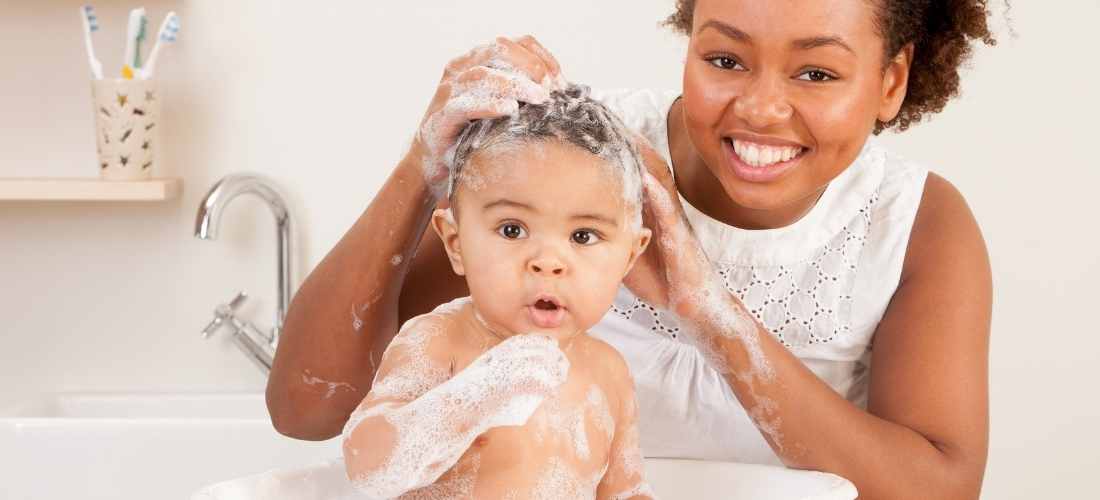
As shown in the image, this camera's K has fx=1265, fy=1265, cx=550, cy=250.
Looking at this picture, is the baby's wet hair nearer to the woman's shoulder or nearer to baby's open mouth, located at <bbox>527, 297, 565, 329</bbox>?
baby's open mouth, located at <bbox>527, 297, 565, 329</bbox>

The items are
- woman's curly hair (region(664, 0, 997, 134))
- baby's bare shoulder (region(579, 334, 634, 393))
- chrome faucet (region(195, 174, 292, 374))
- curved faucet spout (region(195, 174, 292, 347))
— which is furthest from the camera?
chrome faucet (region(195, 174, 292, 374))

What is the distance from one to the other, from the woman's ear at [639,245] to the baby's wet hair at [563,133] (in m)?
0.02

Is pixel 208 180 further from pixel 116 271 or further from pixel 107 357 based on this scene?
pixel 107 357

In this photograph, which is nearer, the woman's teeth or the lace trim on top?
the woman's teeth

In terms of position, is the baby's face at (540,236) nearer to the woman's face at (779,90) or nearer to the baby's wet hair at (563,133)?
the baby's wet hair at (563,133)

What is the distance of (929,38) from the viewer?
139cm

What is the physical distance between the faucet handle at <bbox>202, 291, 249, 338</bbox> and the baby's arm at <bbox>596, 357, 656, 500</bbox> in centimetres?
137

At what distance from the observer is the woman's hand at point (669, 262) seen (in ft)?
3.80

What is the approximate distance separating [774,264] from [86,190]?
4.35 feet

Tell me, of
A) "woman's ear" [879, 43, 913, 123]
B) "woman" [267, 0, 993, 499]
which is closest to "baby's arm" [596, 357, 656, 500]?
"woman" [267, 0, 993, 499]

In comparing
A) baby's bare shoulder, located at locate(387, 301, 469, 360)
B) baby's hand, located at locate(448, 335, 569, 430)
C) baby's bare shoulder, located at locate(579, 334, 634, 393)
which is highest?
baby's hand, located at locate(448, 335, 569, 430)

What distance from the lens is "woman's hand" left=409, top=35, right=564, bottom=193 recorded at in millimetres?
1068

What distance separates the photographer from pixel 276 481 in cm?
98

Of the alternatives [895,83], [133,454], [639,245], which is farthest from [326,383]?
[133,454]
